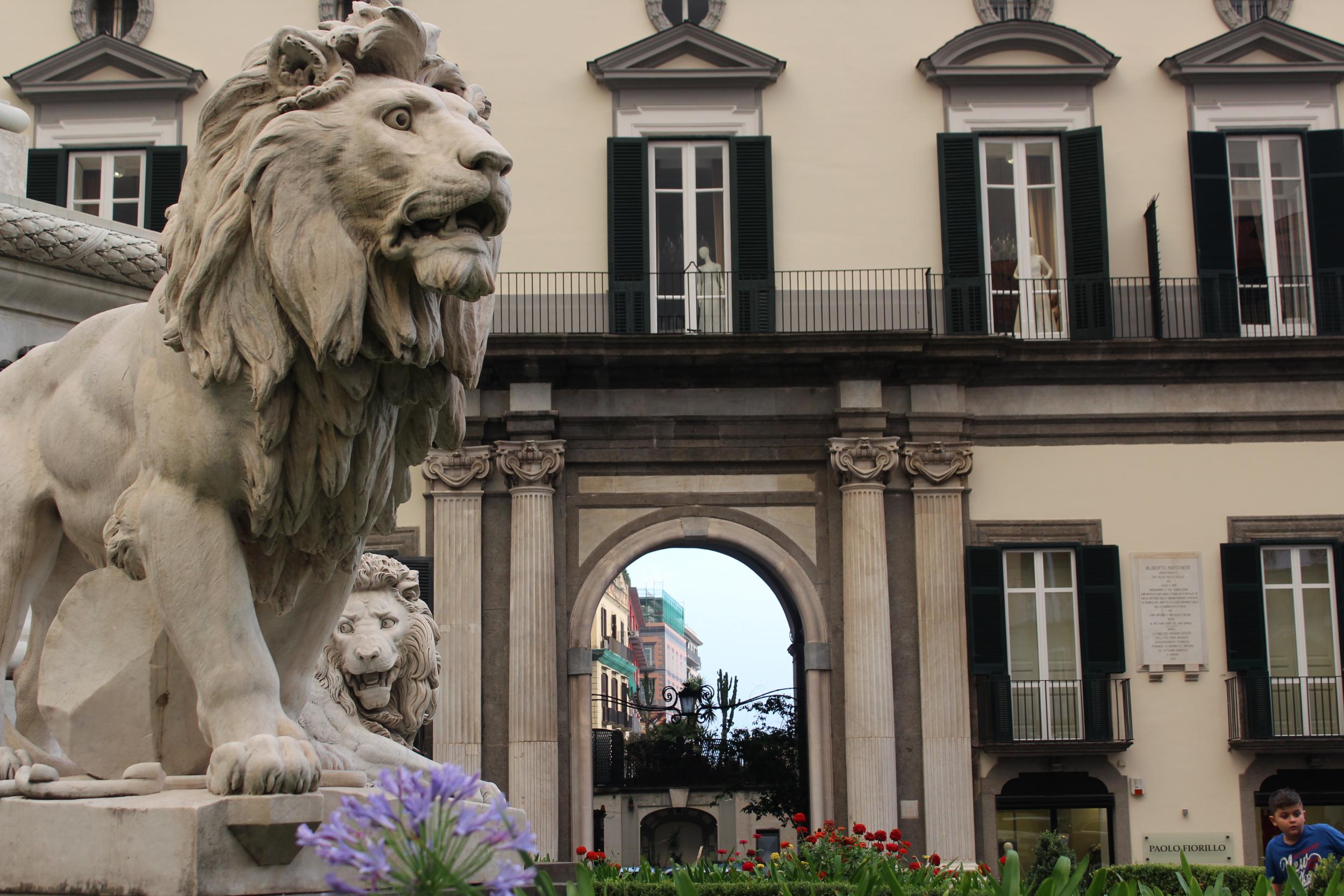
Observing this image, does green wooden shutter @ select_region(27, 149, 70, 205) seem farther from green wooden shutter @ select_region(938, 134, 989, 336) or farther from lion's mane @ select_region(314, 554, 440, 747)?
lion's mane @ select_region(314, 554, 440, 747)

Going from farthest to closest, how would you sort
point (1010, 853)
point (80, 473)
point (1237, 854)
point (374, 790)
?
point (1237, 854) → point (1010, 853) → point (80, 473) → point (374, 790)

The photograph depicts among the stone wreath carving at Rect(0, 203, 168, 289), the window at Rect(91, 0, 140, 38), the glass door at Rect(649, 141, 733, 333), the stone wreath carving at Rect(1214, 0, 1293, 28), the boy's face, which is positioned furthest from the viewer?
the window at Rect(91, 0, 140, 38)

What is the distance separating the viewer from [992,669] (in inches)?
705

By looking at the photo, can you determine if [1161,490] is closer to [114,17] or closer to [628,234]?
[628,234]

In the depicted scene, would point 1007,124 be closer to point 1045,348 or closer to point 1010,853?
point 1045,348

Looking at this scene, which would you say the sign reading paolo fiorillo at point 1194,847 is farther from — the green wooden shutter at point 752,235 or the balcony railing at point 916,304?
the green wooden shutter at point 752,235

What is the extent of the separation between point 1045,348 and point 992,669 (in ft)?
12.2

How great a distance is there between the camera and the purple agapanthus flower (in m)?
1.52

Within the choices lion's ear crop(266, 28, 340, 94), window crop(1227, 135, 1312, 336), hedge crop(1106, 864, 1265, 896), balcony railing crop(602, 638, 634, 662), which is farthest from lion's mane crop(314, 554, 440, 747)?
balcony railing crop(602, 638, 634, 662)

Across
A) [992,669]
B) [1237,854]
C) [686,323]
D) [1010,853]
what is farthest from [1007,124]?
[1010,853]

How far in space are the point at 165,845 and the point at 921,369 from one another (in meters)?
16.6

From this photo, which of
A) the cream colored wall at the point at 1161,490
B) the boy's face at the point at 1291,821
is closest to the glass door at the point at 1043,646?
the cream colored wall at the point at 1161,490

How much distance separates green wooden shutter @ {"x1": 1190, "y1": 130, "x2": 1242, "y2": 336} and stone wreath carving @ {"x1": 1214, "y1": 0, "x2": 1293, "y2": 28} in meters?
1.79

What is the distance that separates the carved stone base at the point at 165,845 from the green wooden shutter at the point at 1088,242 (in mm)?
17421
